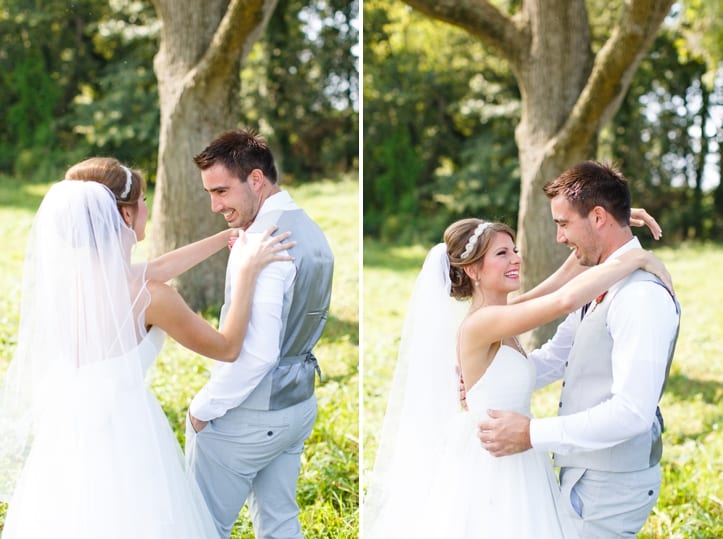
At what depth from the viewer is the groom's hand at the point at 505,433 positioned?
9.25ft

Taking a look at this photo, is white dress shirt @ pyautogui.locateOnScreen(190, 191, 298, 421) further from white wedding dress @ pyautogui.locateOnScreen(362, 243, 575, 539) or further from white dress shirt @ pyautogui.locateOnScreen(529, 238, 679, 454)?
white dress shirt @ pyautogui.locateOnScreen(529, 238, 679, 454)

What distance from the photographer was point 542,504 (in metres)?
2.89

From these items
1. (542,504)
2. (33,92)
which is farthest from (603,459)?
(33,92)

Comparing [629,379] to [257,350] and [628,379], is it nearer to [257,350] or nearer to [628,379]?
[628,379]

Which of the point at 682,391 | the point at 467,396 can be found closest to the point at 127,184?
the point at 467,396

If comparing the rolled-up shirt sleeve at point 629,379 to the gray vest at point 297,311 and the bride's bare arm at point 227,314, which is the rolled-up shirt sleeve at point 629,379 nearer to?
the gray vest at point 297,311

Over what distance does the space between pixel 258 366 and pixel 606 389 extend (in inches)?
45.5

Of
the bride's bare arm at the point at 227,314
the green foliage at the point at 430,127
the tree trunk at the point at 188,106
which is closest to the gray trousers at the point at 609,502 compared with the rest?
the bride's bare arm at the point at 227,314

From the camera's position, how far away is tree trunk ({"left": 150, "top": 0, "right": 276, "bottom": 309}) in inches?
286

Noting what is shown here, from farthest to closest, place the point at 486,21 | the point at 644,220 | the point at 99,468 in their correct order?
the point at 486,21 → the point at 644,220 → the point at 99,468

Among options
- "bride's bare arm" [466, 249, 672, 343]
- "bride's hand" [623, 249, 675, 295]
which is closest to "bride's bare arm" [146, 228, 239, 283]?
"bride's bare arm" [466, 249, 672, 343]

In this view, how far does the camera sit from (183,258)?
11.4ft

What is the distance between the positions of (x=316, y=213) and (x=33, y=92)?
7674mm

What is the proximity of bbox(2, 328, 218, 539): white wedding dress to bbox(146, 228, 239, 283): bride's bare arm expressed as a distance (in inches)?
19.5
